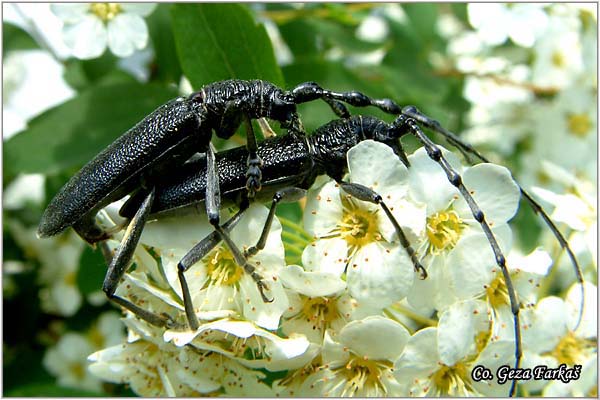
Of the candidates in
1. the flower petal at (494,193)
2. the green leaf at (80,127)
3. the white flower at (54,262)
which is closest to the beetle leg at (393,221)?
the flower petal at (494,193)

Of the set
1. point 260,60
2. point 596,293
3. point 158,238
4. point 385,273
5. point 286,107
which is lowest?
point 596,293

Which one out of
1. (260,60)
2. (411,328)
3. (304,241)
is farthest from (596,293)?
(260,60)

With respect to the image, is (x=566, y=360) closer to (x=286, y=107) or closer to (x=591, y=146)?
(x=286, y=107)

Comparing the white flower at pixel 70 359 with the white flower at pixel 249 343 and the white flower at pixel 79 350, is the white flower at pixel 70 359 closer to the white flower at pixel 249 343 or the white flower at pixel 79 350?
the white flower at pixel 79 350

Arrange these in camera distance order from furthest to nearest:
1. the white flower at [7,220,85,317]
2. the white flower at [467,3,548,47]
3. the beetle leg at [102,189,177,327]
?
the white flower at [7,220,85,317] < the white flower at [467,3,548,47] < the beetle leg at [102,189,177,327]

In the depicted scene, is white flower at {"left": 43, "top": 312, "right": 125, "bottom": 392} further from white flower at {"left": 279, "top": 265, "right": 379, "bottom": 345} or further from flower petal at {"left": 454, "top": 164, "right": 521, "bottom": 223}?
flower petal at {"left": 454, "top": 164, "right": 521, "bottom": 223}

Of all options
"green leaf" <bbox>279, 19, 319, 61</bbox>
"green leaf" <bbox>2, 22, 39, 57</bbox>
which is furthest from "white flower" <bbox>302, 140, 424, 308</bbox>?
"green leaf" <bbox>2, 22, 39, 57</bbox>
